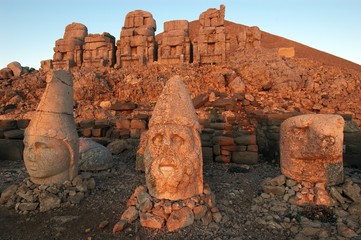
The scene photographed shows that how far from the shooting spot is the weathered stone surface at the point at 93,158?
7184 mm

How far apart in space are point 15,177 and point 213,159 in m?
5.69

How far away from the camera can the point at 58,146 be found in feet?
17.7

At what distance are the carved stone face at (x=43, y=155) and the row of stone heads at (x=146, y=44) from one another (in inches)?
529

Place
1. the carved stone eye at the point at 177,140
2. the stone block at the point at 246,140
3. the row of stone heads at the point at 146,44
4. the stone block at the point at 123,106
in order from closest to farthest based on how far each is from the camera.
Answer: the carved stone eye at the point at 177,140 → the stone block at the point at 246,140 → the stone block at the point at 123,106 → the row of stone heads at the point at 146,44

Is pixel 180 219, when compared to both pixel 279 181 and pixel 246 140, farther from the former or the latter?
pixel 246 140

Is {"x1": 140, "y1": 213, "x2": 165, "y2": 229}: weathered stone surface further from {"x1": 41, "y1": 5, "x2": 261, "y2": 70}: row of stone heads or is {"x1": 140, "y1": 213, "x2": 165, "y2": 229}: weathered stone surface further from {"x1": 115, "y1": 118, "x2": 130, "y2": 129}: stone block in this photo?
{"x1": 41, "y1": 5, "x2": 261, "y2": 70}: row of stone heads

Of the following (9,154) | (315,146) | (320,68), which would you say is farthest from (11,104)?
(320,68)

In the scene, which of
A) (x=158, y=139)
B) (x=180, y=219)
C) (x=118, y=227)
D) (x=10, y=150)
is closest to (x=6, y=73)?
(x=10, y=150)

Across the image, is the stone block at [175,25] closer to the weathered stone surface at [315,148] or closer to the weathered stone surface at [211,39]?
the weathered stone surface at [211,39]

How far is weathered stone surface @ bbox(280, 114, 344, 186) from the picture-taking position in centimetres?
516

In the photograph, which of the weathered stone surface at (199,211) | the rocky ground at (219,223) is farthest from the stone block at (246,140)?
the weathered stone surface at (199,211)

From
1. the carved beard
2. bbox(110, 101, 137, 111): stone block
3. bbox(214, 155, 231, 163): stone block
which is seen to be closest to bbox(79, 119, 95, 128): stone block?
bbox(110, 101, 137, 111): stone block

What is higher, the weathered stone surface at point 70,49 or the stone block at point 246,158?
the weathered stone surface at point 70,49

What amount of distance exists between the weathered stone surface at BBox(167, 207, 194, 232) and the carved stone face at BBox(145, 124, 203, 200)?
0.88ft
